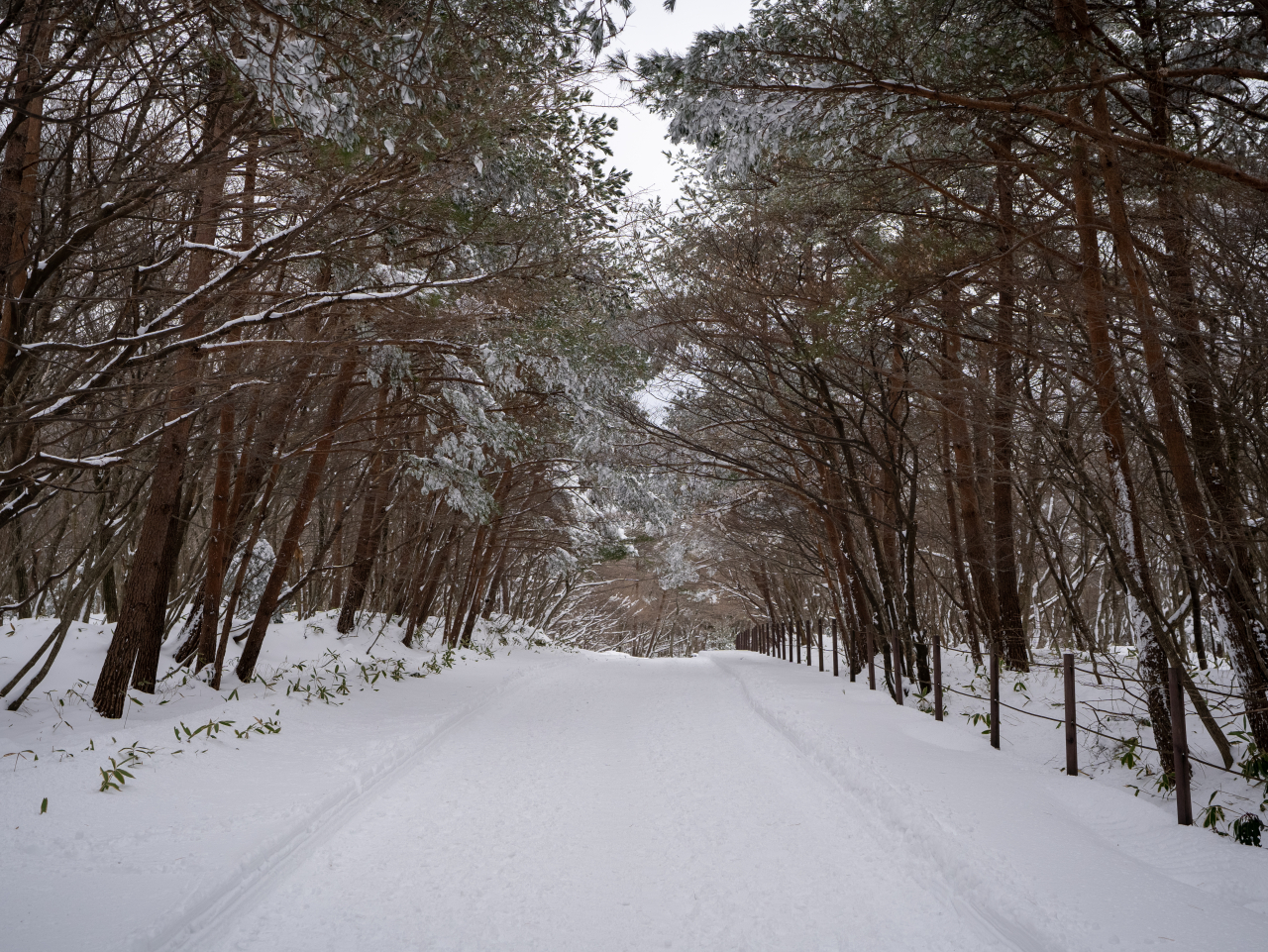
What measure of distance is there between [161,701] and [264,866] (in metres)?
4.91

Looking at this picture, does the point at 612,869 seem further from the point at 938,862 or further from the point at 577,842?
the point at 938,862

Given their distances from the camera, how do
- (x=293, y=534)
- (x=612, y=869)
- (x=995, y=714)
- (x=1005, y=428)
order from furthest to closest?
(x=293, y=534)
(x=995, y=714)
(x=1005, y=428)
(x=612, y=869)

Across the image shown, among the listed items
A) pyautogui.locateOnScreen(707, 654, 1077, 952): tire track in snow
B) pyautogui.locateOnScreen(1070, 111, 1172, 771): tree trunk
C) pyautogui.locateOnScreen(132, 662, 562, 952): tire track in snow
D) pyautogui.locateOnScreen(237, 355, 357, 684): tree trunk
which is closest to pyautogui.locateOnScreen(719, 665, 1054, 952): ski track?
pyautogui.locateOnScreen(707, 654, 1077, 952): tire track in snow

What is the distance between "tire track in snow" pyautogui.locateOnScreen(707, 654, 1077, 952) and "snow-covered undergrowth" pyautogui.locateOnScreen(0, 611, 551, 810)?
16.9 feet

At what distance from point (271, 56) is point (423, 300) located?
11.0ft

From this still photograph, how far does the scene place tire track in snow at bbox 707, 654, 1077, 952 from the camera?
338 cm

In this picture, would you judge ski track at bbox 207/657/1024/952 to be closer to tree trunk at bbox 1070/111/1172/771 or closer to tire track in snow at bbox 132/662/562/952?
tire track in snow at bbox 132/662/562/952

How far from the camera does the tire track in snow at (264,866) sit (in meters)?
3.26

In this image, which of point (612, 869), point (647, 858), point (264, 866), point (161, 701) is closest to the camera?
point (264, 866)

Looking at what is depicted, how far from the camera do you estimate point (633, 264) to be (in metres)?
10.6

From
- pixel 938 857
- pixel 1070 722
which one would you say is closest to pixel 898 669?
pixel 1070 722

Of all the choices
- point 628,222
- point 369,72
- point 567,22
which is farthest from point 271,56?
point 628,222

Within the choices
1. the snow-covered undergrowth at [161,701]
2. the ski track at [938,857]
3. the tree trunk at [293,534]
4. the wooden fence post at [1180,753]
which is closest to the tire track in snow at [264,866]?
the snow-covered undergrowth at [161,701]

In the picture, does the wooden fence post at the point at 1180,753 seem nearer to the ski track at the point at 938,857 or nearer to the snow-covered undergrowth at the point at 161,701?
the ski track at the point at 938,857
